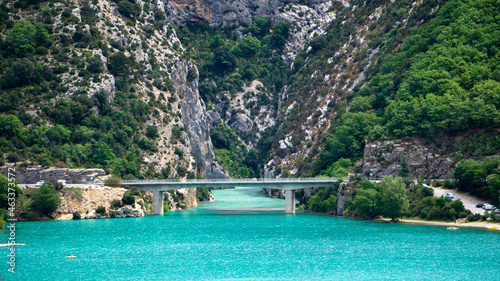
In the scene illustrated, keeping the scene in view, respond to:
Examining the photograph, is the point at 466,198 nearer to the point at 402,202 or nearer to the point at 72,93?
the point at 402,202

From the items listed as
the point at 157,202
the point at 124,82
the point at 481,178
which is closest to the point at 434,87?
the point at 481,178

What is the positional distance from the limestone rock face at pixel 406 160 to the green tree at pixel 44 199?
6245cm

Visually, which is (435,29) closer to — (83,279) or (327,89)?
(327,89)

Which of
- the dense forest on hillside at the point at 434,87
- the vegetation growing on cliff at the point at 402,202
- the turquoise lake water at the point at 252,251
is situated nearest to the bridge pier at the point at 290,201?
the turquoise lake water at the point at 252,251

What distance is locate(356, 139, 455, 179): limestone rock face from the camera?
122m

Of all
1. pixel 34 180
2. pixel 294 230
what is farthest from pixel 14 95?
pixel 294 230

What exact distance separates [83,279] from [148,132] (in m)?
94.6

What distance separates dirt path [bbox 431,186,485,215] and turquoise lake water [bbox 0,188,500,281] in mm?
8137

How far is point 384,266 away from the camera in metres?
71.6

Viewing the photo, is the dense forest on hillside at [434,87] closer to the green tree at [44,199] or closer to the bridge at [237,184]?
the bridge at [237,184]

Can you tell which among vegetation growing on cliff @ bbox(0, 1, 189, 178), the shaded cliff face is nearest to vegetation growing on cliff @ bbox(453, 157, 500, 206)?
vegetation growing on cliff @ bbox(0, 1, 189, 178)

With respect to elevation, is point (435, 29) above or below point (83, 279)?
above

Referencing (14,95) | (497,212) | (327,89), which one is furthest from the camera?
(327,89)

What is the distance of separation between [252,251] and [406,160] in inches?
2057
